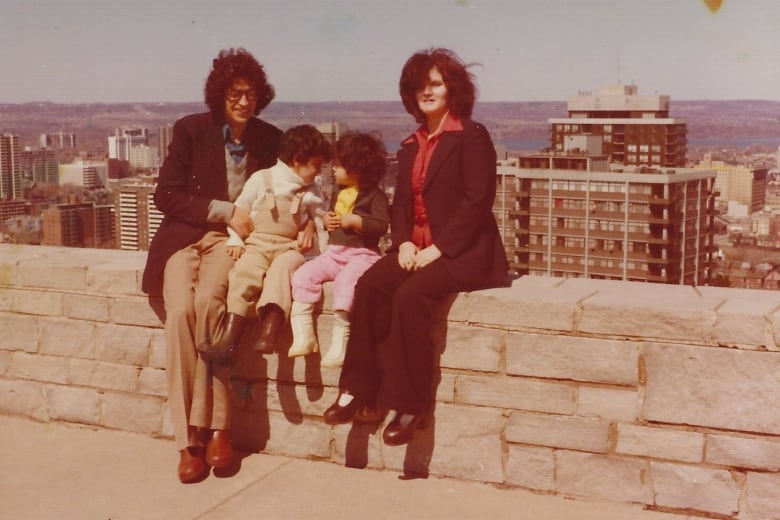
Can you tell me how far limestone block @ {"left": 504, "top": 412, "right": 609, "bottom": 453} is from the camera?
11.5ft

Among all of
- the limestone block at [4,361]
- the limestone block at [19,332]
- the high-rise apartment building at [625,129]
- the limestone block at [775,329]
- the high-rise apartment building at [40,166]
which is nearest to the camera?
the limestone block at [775,329]

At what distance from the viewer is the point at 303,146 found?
13.3ft

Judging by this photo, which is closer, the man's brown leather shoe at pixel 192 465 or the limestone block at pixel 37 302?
the man's brown leather shoe at pixel 192 465

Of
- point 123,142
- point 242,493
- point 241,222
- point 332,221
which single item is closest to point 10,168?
point 123,142

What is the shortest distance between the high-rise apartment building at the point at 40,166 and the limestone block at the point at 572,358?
155 ft

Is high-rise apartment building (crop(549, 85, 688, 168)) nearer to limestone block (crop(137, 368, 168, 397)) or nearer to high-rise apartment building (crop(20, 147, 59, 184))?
high-rise apartment building (crop(20, 147, 59, 184))

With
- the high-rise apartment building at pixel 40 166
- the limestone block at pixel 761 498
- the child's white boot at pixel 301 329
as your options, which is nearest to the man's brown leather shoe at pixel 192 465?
the child's white boot at pixel 301 329

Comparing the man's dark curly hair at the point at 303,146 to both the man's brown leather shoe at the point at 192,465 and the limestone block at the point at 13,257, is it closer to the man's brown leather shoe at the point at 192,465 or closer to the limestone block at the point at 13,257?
the man's brown leather shoe at the point at 192,465

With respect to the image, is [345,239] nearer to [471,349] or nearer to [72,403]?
[471,349]

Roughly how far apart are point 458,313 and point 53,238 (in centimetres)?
3470

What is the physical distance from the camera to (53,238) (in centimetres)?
3556

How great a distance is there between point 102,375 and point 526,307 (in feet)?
7.55

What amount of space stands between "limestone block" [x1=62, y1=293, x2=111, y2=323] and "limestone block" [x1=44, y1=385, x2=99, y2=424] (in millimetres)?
385

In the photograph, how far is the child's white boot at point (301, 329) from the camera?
12.6 ft
